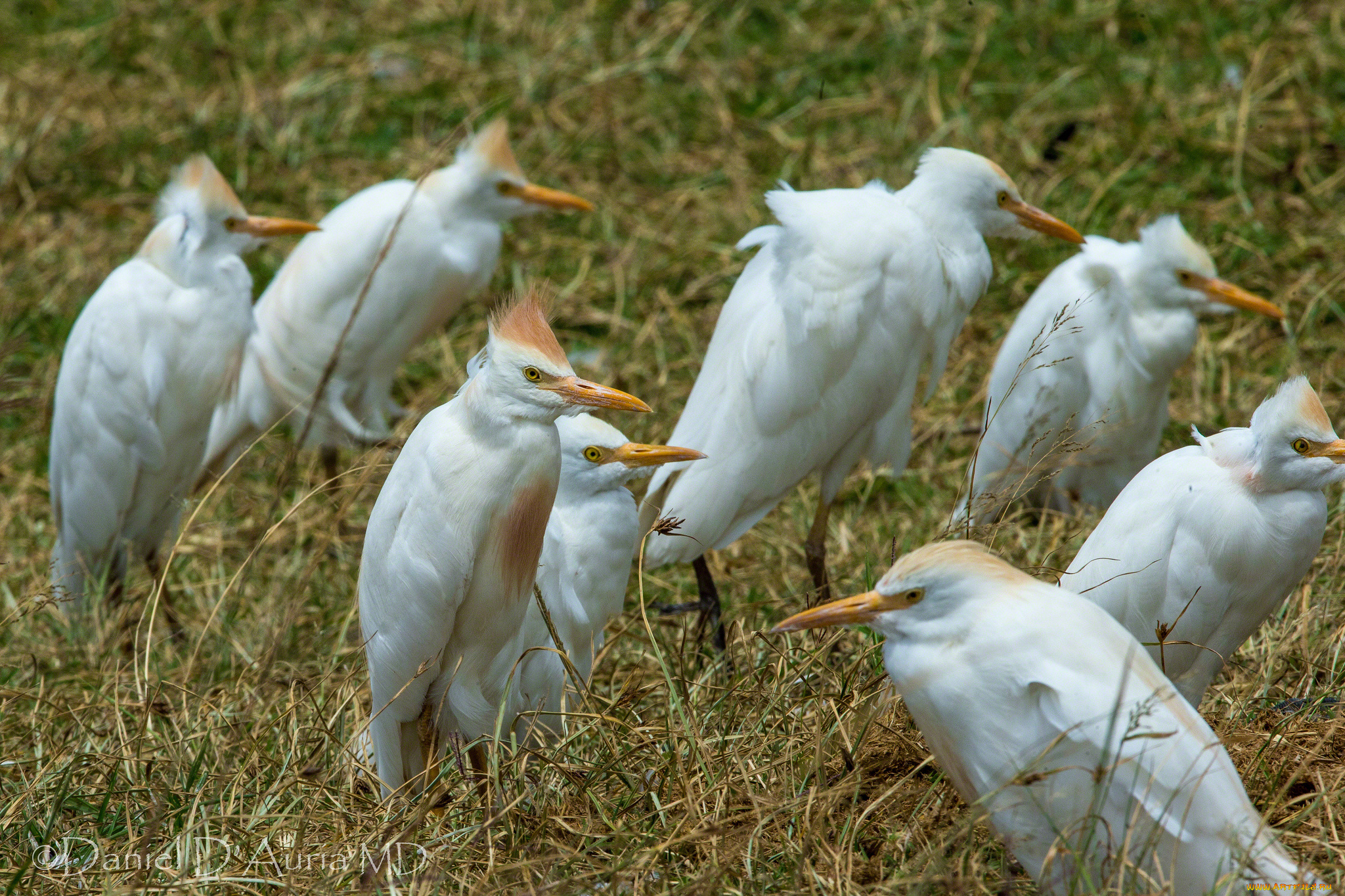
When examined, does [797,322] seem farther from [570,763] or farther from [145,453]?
[145,453]

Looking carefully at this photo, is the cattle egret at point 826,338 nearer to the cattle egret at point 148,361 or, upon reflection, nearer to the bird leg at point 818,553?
the bird leg at point 818,553

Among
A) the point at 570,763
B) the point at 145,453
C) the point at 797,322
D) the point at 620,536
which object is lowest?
the point at 145,453

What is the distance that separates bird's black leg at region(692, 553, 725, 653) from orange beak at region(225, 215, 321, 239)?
67.4 inches

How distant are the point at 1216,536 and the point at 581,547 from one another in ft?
4.31

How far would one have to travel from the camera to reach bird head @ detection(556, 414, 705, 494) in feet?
9.02

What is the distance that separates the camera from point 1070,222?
5.02 metres

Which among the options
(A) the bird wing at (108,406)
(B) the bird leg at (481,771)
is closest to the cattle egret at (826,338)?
(B) the bird leg at (481,771)

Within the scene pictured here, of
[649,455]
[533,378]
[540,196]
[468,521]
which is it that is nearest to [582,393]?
[533,378]

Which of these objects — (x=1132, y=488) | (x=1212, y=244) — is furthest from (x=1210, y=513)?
(x=1212, y=244)

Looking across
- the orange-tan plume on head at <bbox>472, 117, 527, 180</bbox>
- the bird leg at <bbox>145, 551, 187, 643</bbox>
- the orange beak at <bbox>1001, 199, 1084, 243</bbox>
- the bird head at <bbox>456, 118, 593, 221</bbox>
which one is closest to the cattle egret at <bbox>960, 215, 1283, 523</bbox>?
the orange beak at <bbox>1001, 199, 1084, 243</bbox>

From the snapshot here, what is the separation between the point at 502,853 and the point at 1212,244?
12.6ft

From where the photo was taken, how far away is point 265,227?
13.3 ft

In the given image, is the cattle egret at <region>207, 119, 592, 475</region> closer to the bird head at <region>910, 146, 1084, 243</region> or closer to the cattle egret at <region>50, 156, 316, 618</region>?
the cattle egret at <region>50, 156, 316, 618</region>

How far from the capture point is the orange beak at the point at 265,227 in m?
4.02
